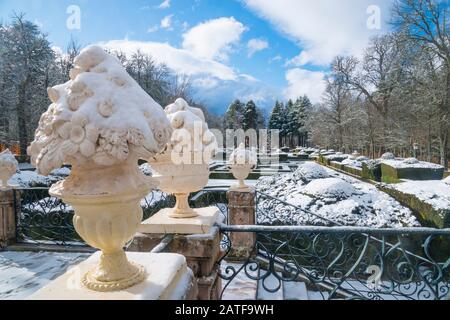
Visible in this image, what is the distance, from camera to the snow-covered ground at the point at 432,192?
6.53m

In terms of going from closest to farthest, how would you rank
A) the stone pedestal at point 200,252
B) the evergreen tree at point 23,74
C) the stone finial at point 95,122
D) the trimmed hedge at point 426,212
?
the stone finial at point 95,122 < the stone pedestal at point 200,252 < the trimmed hedge at point 426,212 < the evergreen tree at point 23,74

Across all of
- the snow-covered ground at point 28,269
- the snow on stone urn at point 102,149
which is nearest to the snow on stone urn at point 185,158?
the snow on stone urn at point 102,149

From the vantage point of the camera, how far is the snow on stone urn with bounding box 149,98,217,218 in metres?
2.60

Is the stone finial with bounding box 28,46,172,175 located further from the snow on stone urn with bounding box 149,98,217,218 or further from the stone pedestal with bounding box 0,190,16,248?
the stone pedestal with bounding box 0,190,16,248

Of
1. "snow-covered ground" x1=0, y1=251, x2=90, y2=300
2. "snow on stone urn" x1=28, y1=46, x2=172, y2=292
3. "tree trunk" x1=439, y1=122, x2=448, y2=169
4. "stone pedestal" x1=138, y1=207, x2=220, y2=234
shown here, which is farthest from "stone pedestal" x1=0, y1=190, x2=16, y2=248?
"tree trunk" x1=439, y1=122, x2=448, y2=169

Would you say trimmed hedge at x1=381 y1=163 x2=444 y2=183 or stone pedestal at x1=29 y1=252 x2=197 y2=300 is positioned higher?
stone pedestal at x1=29 y1=252 x2=197 y2=300

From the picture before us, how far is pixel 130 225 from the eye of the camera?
→ 1.42 m

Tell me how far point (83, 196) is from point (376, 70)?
106ft

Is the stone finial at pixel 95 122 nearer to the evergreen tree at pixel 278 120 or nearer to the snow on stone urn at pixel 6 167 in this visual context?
the snow on stone urn at pixel 6 167

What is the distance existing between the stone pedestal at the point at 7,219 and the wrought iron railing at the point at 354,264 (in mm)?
4471

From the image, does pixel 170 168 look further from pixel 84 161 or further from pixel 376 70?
pixel 376 70

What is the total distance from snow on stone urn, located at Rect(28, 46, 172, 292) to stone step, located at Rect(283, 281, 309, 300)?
3761 millimetres

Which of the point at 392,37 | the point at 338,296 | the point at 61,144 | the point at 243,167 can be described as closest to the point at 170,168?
the point at 61,144
